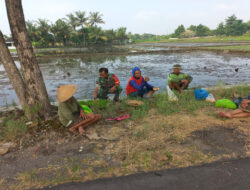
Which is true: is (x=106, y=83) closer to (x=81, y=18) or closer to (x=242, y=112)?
(x=242, y=112)

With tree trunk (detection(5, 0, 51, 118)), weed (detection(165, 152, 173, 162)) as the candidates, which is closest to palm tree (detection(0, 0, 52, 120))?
tree trunk (detection(5, 0, 51, 118))

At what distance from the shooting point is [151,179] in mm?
2072

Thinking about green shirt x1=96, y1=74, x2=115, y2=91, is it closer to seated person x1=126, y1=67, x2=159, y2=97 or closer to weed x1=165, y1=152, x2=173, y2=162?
seated person x1=126, y1=67, x2=159, y2=97

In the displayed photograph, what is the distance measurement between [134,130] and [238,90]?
378cm

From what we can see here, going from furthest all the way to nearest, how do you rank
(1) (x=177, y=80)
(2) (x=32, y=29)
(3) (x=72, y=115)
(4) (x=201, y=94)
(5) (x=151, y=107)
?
1. (2) (x=32, y=29)
2. (1) (x=177, y=80)
3. (4) (x=201, y=94)
4. (5) (x=151, y=107)
5. (3) (x=72, y=115)

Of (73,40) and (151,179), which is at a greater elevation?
(73,40)

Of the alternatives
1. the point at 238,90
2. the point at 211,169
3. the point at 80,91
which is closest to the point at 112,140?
the point at 211,169

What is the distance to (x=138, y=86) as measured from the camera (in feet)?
15.4

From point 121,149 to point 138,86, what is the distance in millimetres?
2352

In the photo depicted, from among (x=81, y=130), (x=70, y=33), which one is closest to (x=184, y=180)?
(x=81, y=130)

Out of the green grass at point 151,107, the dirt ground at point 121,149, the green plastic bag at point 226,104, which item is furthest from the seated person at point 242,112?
the green grass at point 151,107

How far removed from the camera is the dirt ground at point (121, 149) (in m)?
2.22

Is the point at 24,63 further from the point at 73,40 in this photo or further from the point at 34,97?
the point at 73,40

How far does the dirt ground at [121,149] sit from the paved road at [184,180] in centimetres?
10
